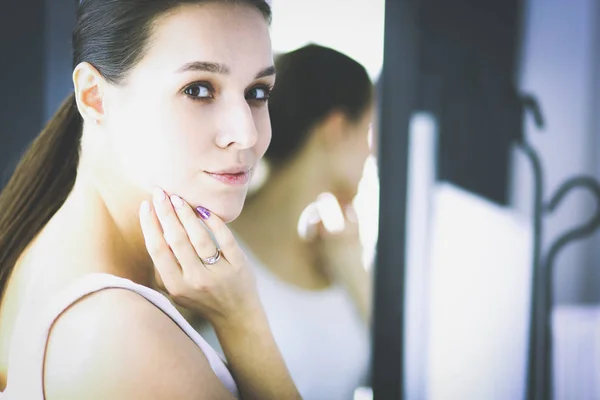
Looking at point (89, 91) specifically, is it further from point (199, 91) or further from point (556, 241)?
point (556, 241)

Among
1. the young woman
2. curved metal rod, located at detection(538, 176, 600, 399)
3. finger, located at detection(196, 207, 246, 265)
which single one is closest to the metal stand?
curved metal rod, located at detection(538, 176, 600, 399)

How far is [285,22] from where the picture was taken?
0.94 m

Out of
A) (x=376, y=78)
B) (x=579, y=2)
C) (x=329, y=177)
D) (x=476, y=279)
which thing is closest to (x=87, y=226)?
(x=329, y=177)

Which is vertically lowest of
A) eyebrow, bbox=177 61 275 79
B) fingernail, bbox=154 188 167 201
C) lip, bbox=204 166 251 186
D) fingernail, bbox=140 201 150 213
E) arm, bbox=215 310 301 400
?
arm, bbox=215 310 301 400

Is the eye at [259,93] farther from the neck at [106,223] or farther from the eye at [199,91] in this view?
the neck at [106,223]

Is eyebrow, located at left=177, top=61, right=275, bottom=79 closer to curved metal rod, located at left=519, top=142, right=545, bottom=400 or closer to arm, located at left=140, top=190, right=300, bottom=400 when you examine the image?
arm, located at left=140, top=190, right=300, bottom=400

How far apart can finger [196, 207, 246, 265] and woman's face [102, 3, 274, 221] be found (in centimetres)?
1

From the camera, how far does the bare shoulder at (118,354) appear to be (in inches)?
28.7

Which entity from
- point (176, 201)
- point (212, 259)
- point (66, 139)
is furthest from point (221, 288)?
point (66, 139)

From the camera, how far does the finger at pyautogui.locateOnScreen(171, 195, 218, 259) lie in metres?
0.84

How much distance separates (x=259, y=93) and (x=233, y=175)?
143mm

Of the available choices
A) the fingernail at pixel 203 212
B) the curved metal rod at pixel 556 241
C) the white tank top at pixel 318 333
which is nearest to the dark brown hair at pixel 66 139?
the fingernail at pixel 203 212

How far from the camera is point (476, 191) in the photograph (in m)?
1.01

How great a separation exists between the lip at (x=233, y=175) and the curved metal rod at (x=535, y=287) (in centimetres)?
49
